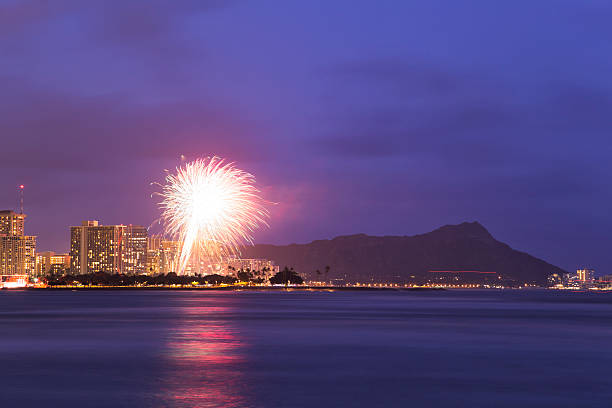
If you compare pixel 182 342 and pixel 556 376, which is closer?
pixel 556 376

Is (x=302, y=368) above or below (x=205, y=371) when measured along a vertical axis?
below

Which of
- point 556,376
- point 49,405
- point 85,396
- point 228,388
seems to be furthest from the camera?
point 556,376

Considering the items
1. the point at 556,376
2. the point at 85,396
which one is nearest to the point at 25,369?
the point at 85,396

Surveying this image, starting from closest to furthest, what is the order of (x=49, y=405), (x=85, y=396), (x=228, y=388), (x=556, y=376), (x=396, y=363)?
(x=49, y=405) → (x=85, y=396) → (x=228, y=388) → (x=556, y=376) → (x=396, y=363)

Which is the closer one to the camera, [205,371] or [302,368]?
[205,371]

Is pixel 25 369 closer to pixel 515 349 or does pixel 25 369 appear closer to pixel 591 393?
pixel 591 393

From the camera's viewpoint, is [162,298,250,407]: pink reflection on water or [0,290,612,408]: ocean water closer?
[162,298,250,407]: pink reflection on water

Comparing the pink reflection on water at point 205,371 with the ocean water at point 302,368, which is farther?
the ocean water at point 302,368
